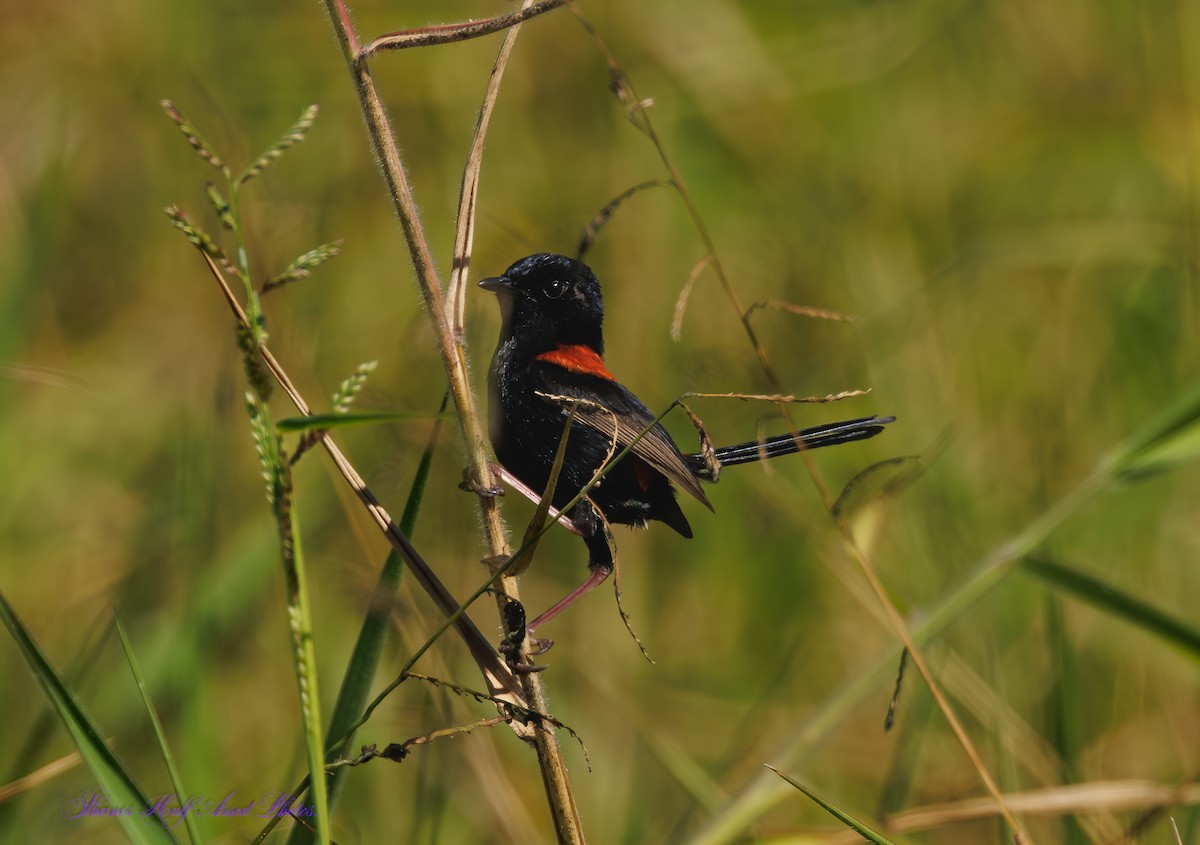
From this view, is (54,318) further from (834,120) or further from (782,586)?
(834,120)

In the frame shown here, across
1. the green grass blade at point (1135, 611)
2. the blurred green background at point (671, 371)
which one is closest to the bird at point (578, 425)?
the blurred green background at point (671, 371)

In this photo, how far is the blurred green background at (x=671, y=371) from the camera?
2619 millimetres

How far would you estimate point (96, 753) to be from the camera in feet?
4.36

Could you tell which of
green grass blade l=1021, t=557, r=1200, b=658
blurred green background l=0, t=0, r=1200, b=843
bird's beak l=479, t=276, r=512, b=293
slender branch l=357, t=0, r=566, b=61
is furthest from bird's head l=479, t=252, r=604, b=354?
green grass blade l=1021, t=557, r=1200, b=658

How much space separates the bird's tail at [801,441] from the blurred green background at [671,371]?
80mm

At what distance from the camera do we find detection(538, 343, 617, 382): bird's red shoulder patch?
191cm

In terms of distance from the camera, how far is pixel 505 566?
131 centimetres

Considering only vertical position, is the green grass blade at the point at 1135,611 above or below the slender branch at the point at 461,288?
below

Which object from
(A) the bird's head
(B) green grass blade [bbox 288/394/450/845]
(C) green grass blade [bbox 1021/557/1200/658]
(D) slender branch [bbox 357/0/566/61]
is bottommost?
(C) green grass blade [bbox 1021/557/1200/658]

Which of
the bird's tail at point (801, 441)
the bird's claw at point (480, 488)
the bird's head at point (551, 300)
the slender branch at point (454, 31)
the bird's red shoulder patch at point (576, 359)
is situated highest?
the slender branch at point (454, 31)

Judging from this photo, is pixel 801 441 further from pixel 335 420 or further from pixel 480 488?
pixel 335 420

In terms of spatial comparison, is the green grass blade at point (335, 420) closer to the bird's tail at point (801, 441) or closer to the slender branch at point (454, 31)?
the slender branch at point (454, 31)

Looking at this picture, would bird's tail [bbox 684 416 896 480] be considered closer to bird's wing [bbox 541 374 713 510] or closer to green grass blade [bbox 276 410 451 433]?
bird's wing [bbox 541 374 713 510]

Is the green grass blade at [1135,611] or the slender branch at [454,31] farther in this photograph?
the green grass blade at [1135,611]
